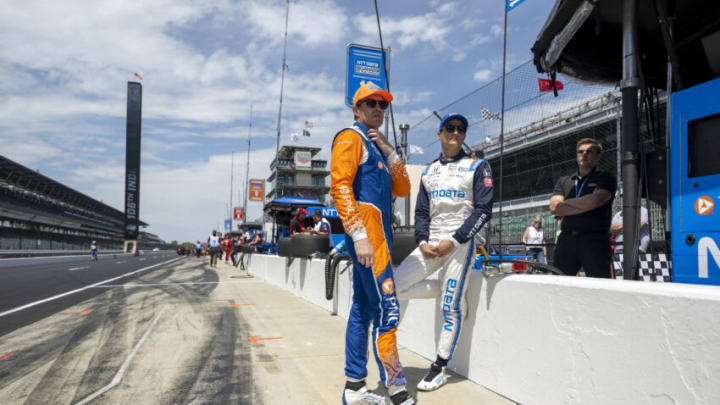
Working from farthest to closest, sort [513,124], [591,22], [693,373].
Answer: [513,124] < [591,22] < [693,373]

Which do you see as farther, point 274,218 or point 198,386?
point 274,218

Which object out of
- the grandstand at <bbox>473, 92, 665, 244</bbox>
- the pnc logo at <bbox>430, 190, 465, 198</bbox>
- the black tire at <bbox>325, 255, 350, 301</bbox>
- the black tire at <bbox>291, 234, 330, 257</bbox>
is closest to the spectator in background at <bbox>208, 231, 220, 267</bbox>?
the grandstand at <bbox>473, 92, 665, 244</bbox>

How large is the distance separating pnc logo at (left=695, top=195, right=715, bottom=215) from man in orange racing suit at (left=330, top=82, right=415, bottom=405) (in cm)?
218

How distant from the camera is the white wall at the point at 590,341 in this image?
1.77 m

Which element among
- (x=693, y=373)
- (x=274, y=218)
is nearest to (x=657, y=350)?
(x=693, y=373)

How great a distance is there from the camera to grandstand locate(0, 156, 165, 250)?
28.6 meters

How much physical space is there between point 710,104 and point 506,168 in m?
22.7

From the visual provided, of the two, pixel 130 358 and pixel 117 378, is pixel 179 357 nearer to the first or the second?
pixel 130 358

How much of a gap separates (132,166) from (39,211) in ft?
71.2

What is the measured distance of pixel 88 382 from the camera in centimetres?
315

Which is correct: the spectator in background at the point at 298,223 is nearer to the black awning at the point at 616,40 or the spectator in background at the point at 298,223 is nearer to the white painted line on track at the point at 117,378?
the white painted line on track at the point at 117,378

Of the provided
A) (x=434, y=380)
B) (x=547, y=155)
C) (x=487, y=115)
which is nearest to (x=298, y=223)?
(x=487, y=115)

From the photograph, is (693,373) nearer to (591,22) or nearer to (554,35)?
(554,35)

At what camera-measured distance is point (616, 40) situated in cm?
461
